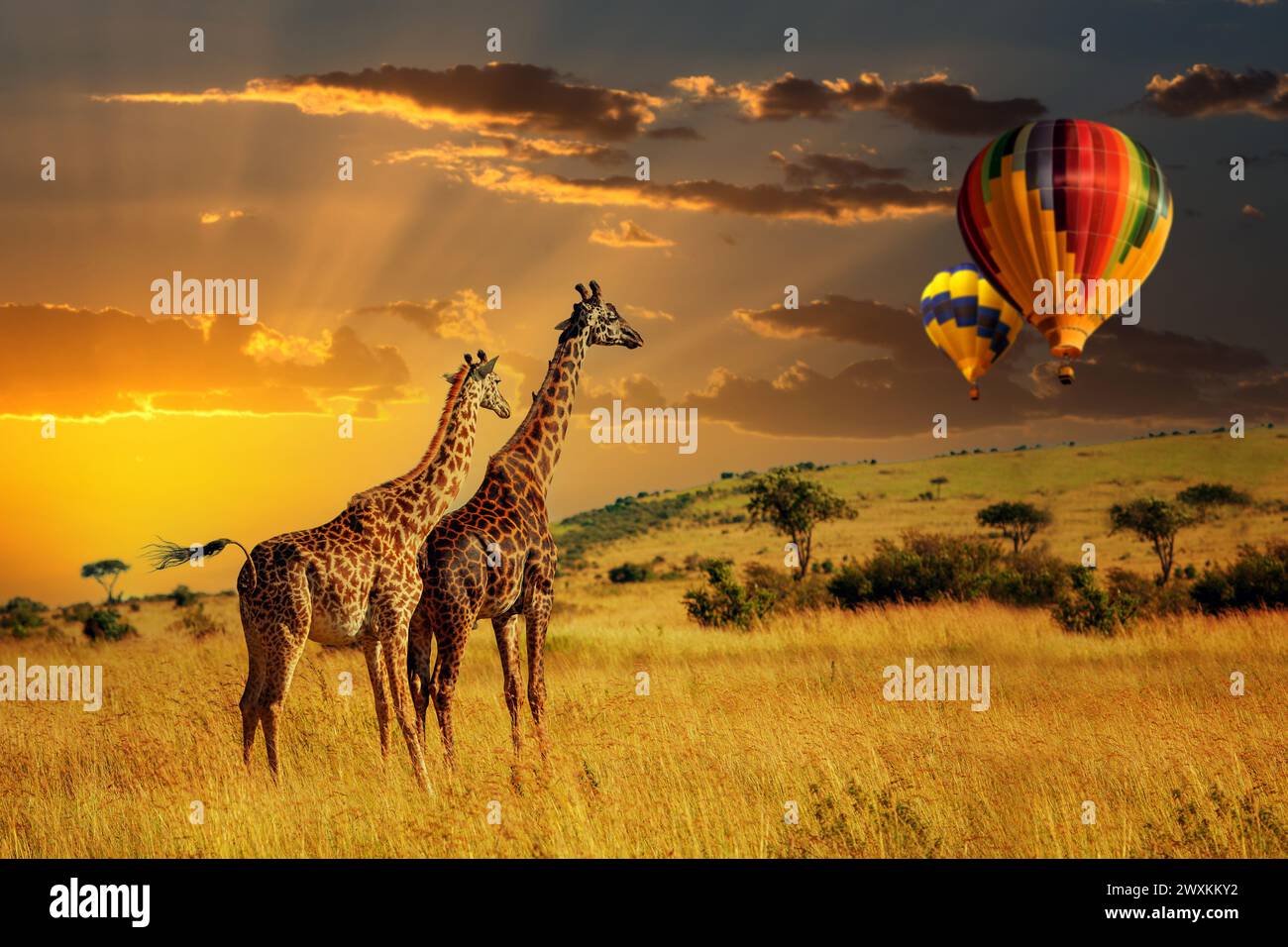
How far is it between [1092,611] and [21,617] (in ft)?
120

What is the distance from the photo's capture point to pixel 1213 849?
11.4m

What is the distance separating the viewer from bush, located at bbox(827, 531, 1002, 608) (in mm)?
35031

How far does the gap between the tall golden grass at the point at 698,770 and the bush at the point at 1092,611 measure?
515cm

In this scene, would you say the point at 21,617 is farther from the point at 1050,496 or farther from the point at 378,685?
the point at 1050,496

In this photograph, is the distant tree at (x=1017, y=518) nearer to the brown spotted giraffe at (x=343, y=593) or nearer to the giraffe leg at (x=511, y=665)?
the giraffe leg at (x=511, y=665)

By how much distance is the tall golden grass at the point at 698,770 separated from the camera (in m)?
11.4

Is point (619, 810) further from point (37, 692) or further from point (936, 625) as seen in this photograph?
point (936, 625)

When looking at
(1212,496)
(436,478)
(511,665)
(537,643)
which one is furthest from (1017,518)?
(436,478)

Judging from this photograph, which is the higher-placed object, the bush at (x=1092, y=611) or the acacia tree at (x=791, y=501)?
the acacia tree at (x=791, y=501)

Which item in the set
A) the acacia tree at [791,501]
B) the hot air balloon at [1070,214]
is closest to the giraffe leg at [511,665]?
the hot air balloon at [1070,214]

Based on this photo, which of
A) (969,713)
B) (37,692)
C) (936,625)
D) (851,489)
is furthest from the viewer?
(851,489)

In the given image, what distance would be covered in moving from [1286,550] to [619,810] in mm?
33285

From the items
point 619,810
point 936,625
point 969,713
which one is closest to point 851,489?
point 936,625

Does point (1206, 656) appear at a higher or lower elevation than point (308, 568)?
lower
